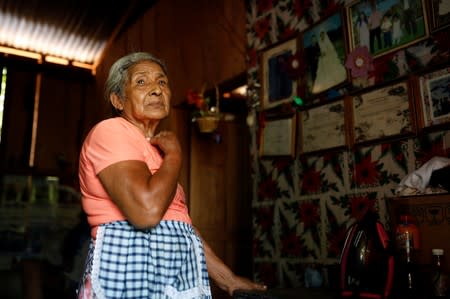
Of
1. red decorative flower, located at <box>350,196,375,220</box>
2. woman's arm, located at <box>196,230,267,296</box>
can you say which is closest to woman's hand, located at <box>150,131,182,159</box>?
woman's arm, located at <box>196,230,267,296</box>

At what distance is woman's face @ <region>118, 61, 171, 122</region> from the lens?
121 centimetres

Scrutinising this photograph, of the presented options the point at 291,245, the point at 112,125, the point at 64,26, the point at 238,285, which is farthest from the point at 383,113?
the point at 64,26

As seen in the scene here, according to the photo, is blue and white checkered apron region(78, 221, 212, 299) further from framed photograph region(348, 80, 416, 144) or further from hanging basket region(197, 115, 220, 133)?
hanging basket region(197, 115, 220, 133)

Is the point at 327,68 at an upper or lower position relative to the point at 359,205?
upper

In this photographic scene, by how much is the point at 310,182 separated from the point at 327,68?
0.70 meters

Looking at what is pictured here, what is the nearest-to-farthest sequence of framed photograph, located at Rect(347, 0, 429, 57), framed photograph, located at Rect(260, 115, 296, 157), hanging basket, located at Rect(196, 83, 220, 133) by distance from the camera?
framed photograph, located at Rect(347, 0, 429, 57) → framed photograph, located at Rect(260, 115, 296, 157) → hanging basket, located at Rect(196, 83, 220, 133)

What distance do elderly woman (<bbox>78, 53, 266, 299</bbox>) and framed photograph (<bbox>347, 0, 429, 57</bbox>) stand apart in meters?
1.51

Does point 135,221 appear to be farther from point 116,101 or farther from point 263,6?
point 263,6

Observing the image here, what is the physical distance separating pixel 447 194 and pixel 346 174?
2.82ft

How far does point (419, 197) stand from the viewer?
1577mm

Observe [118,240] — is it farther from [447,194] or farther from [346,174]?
[346,174]

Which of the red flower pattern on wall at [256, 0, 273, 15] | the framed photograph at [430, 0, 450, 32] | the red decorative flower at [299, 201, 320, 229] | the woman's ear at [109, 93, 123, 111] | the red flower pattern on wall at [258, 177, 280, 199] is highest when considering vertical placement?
the red flower pattern on wall at [256, 0, 273, 15]

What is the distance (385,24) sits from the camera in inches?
86.4

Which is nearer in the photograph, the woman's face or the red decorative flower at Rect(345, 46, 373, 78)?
the woman's face
